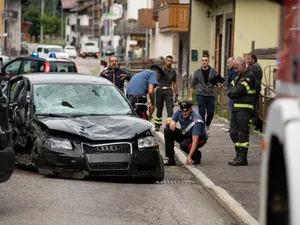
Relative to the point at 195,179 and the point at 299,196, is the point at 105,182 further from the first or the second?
the point at 299,196

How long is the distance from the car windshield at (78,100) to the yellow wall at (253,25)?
1460cm

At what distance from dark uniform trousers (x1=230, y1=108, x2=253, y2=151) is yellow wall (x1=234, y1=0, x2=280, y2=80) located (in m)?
13.4

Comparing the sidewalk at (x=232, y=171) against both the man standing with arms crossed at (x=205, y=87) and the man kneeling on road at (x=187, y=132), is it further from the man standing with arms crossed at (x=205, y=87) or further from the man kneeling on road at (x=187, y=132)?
the man standing with arms crossed at (x=205, y=87)

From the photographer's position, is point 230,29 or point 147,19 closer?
point 230,29

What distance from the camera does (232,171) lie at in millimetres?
12562

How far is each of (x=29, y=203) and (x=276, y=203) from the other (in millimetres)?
5381

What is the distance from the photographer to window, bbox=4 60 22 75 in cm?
2414

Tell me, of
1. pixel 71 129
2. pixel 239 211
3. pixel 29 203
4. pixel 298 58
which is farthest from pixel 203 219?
pixel 298 58

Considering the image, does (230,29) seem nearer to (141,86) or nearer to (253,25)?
(253,25)

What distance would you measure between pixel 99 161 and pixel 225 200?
1928mm

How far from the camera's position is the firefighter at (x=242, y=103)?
12.8 meters

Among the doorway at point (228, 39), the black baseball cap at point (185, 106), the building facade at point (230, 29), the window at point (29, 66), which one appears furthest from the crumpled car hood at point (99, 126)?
the doorway at point (228, 39)

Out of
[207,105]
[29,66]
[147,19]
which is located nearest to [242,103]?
[207,105]

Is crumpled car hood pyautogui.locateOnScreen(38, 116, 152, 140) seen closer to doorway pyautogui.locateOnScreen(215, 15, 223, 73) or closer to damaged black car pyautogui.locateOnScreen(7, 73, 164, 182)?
damaged black car pyautogui.locateOnScreen(7, 73, 164, 182)
